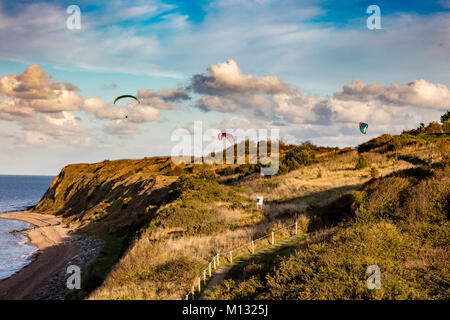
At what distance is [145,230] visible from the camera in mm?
29141

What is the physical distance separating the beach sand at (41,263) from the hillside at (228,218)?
13.3 ft

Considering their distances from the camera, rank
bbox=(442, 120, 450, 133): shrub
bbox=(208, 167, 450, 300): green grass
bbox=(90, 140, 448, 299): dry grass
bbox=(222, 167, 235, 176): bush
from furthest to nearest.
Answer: bbox=(222, 167, 235, 176): bush, bbox=(442, 120, 450, 133): shrub, bbox=(90, 140, 448, 299): dry grass, bbox=(208, 167, 450, 300): green grass

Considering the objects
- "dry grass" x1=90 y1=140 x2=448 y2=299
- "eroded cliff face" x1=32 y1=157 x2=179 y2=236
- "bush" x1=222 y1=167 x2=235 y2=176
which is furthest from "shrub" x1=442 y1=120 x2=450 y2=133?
"eroded cliff face" x1=32 y1=157 x2=179 y2=236

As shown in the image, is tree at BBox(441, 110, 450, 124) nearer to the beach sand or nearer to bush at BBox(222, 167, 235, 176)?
bush at BBox(222, 167, 235, 176)

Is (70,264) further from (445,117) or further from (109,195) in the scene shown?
(445,117)

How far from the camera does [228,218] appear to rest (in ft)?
94.9

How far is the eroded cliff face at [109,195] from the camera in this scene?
156ft

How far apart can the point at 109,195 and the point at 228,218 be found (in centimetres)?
4779

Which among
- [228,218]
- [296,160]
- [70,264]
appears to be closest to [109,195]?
[296,160]

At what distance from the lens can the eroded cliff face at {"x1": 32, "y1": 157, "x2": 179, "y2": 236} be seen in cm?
4744

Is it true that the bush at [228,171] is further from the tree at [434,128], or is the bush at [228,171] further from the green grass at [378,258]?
the green grass at [378,258]

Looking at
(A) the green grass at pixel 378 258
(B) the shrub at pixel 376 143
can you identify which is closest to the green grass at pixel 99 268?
(A) the green grass at pixel 378 258

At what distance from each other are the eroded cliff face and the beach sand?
4098mm
